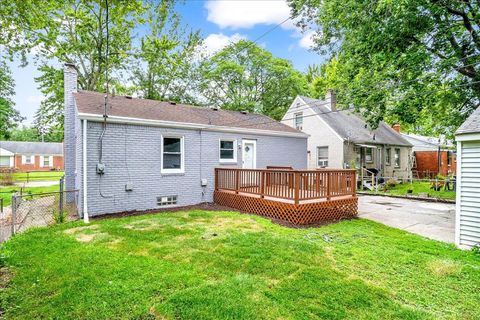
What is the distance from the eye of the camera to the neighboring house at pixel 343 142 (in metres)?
18.2

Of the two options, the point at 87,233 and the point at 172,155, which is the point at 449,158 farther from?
the point at 87,233

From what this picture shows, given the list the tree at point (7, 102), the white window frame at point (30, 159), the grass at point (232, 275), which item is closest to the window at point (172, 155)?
the grass at point (232, 275)

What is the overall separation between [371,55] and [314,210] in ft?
21.7

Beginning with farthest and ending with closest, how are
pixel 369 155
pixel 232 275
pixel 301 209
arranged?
pixel 369 155
pixel 301 209
pixel 232 275

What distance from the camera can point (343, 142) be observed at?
1772 centimetres

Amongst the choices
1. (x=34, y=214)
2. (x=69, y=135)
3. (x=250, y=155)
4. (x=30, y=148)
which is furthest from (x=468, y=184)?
(x=30, y=148)

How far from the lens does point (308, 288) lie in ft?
12.2

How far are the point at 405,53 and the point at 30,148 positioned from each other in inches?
1926

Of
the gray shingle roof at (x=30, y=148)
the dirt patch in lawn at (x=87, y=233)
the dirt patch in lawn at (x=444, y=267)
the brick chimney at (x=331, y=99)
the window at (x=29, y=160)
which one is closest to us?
the dirt patch in lawn at (x=444, y=267)

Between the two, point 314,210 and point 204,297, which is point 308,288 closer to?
point 204,297

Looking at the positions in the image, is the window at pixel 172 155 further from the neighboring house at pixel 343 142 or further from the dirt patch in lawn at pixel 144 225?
the neighboring house at pixel 343 142

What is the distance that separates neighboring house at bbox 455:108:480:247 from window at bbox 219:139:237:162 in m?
7.68

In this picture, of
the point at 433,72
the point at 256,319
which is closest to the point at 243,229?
the point at 256,319

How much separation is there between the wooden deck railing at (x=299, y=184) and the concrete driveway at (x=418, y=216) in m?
1.48
